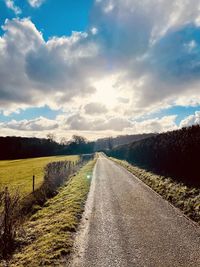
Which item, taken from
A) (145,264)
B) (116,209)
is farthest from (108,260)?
(116,209)

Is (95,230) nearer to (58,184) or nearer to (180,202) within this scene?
(180,202)

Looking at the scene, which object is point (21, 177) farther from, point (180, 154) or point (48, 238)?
point (48, 238)

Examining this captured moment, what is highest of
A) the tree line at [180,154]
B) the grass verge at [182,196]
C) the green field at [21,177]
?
the tree line at [180,154]

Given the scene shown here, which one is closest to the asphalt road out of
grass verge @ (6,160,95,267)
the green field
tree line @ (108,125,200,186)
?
grass verge @ (6,160,95,267)

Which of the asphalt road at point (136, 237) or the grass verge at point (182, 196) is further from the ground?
the grass verge at point (182, 196)

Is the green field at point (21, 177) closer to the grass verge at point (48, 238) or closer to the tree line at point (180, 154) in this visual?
the grass verge at point (48, 238)

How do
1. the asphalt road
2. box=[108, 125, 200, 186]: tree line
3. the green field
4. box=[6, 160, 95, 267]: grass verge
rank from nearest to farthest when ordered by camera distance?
the asphalt road
box=[6, 160, 95, 267]: grass verge
box=[108, 125, 200, 186]: tree line
the green field

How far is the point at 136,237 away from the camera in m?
9.58

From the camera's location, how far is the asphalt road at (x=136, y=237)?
7.73 meters

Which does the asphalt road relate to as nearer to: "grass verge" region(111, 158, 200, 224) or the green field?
"grass verge" region(111, 158, 200, 224)

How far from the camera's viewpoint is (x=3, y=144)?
11594 centimetres

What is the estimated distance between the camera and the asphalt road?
25.3 feet

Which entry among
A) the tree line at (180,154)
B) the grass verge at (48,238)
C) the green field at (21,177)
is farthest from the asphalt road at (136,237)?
the tree line at (180,154)

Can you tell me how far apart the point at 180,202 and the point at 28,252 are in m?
8.44
